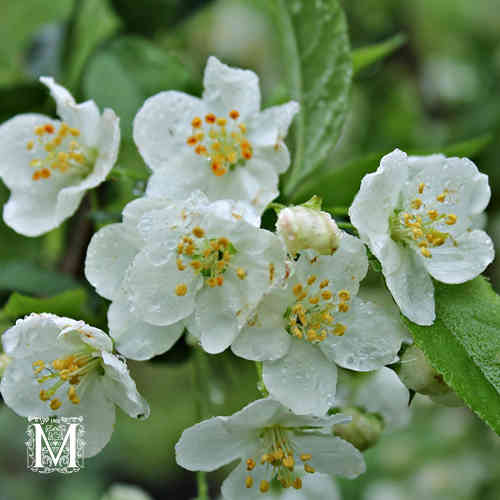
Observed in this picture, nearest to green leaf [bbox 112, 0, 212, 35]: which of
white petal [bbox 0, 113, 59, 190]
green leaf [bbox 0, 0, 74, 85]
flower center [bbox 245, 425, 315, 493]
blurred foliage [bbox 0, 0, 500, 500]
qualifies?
blurred foliage [bbox 0, 0, 500, 500]

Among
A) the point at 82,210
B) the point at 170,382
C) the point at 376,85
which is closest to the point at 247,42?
the point at 376,85

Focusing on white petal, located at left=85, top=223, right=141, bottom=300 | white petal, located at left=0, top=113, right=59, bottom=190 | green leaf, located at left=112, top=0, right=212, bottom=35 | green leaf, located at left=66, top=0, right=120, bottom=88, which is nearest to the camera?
white petal, located at left=85, top=223, right=141, bottom=300

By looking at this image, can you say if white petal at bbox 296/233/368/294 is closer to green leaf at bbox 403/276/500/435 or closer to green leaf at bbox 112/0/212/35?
green leaf at bbox 403/276/500/435

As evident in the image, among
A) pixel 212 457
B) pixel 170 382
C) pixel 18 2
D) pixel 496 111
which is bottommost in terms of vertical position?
pixel 170 382

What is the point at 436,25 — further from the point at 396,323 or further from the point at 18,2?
the point at 396,323

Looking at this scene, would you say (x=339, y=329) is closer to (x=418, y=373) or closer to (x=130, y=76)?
(x=418, y=373)

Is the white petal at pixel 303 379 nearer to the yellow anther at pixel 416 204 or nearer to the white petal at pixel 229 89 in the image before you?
the yellow anther at pixel 416 204
